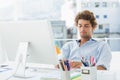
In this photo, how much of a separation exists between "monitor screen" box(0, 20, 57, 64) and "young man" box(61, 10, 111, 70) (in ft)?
1.07

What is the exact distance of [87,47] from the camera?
192 centimetres

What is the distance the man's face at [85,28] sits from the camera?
6.28ft

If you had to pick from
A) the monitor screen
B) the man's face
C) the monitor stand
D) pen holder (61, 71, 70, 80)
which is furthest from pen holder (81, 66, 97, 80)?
the man's face

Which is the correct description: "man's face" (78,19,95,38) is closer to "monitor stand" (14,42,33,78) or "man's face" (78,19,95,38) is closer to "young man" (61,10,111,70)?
"young man" (61,10,111,70)

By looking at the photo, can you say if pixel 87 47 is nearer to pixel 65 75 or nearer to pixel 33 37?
pixel 33 37

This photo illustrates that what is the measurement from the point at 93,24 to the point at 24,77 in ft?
2.53

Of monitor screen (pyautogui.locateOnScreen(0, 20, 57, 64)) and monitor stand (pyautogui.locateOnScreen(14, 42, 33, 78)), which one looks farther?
monitor stand (pyautogui.locateOnScreen(14, 42, 33, 78))

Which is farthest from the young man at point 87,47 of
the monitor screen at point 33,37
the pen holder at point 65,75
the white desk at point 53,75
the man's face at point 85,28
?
the pen holder at point 65,75

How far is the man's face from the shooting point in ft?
6.28

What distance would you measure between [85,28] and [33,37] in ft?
1.76

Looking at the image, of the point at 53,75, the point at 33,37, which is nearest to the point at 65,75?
the point at 53,75

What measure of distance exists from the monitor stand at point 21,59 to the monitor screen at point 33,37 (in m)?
0.04

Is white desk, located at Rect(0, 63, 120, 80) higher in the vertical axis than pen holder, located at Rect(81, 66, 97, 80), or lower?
lower

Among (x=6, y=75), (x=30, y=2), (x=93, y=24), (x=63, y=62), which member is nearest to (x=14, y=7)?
(x=30, y=2)
